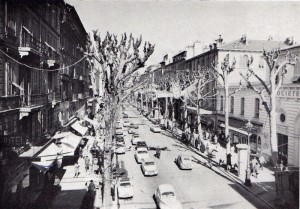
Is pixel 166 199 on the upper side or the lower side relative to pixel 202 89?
lower

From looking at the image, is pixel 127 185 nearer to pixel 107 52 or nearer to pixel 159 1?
pixel 107 52

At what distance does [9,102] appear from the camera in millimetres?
13727

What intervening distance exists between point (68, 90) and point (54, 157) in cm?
1552

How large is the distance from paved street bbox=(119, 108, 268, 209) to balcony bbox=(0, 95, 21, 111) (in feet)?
27.4

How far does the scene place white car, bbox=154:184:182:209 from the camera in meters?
14.9

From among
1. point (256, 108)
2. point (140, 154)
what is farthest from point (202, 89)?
point (140, 154)

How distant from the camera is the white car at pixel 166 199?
49.0ft

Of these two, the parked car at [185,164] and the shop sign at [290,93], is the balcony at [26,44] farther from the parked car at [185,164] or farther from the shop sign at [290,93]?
the shop sign at [290,93]

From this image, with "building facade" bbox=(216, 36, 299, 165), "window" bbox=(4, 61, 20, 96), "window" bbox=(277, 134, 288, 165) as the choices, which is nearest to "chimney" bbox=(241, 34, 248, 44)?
"building facade" bbox=(216, 36, 299, 165)

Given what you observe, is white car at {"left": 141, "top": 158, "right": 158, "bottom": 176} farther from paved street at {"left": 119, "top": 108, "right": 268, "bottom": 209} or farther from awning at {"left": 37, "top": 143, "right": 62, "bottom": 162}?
awning at {"left": 37, "top": 143, "right": 62, "bottom": 162}

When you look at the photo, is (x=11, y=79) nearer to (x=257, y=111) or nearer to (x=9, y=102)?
(x=9, y=102)

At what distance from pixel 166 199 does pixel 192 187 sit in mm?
4214

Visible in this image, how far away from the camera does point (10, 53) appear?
14117 millimetres

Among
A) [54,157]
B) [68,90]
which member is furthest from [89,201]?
[68,90]
